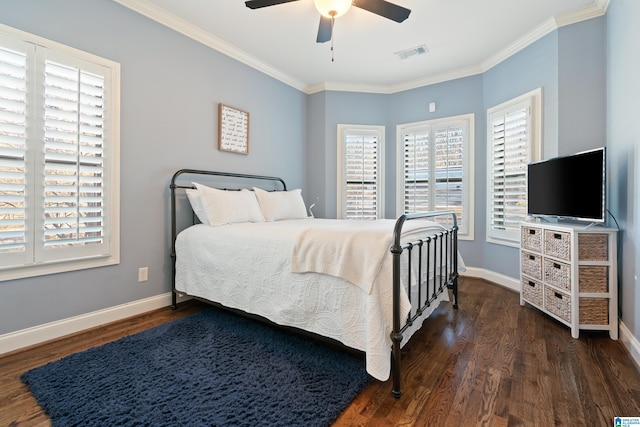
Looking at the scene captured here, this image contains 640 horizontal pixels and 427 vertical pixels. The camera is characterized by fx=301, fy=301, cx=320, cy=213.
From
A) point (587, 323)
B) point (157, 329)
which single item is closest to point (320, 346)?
point (157, 329)

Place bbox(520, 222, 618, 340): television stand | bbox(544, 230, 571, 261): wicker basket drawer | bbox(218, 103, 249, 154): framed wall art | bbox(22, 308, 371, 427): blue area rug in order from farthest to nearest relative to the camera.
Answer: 1. bbox(218, 103, 249, 154): framed wall art
2. bbox(544, 230, 571, 261): wicker basket drawer
3. bbox(520, 222, 618, 340): television stand
4. bbox(22, 308, 371, 427): blue area rug

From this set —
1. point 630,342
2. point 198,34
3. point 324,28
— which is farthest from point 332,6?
point 630,342

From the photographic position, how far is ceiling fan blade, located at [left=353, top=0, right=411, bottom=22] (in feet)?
7.01

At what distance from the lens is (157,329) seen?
7.62 feet

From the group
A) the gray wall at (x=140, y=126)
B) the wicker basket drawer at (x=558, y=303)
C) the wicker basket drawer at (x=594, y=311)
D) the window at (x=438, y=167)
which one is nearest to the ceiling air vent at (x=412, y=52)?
the window at (x=438, y=167)

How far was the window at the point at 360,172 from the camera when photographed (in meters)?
4.48

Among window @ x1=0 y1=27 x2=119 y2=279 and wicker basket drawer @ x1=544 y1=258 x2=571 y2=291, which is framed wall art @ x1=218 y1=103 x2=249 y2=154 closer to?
window @ x1=0 y1=27 x2=119 y2=279

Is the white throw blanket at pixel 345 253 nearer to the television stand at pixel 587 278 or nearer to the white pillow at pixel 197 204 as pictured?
the white pillow at pixel 197 204

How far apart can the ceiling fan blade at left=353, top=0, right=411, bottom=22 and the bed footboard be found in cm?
148

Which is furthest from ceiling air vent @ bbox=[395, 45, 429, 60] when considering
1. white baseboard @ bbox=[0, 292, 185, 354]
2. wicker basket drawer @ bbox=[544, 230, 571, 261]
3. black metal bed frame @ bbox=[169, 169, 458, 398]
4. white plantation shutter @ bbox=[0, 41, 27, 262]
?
white baseboard @ bbox=[0, 292, 185, 354]

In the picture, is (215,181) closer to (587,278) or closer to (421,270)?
(421,270)

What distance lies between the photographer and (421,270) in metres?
2.05

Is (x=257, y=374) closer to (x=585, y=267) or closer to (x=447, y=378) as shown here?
(x=447, y=378)

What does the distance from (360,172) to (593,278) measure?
9.51ft
